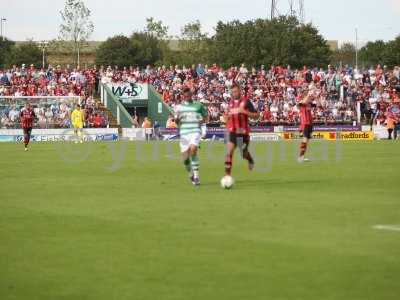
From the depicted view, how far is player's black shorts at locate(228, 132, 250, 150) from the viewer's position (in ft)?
68.9

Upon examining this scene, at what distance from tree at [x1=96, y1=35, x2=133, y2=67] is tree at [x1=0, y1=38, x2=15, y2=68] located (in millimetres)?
11560

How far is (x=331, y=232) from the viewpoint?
41.9ft

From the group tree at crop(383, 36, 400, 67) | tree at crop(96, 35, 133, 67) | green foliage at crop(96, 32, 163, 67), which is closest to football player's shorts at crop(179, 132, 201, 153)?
green foliage at crop(96, 32, 163, 67)

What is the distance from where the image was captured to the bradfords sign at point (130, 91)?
61.7m

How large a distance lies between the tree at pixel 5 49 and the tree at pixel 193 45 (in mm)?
21661

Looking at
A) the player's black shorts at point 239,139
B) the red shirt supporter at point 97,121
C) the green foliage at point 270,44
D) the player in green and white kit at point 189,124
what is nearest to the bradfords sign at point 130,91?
the red shirt supporter at point 97,121

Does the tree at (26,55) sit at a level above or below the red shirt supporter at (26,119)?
above

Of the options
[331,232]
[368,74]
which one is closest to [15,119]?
[368,74]

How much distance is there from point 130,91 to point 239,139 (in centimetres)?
3977

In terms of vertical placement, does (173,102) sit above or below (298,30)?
below

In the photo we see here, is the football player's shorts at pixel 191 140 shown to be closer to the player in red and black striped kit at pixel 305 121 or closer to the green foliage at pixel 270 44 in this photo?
the player in red and black striped kit at pixel 305 121

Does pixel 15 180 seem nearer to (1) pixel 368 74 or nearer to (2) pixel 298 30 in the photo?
(1) pixel 368 74

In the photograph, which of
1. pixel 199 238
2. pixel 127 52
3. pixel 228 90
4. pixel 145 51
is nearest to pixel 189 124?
pixel 199 238

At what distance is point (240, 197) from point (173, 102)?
4431cm
